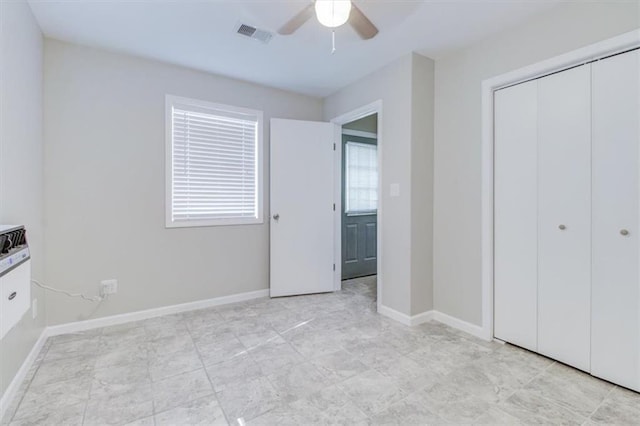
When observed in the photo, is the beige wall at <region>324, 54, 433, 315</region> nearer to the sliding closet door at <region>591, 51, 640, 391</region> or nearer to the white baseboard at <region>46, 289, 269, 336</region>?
the sliding closet door at <region>591, 51, 640, 391</region>

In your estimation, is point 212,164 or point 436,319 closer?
point 436,319

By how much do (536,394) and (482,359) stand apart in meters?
0.42

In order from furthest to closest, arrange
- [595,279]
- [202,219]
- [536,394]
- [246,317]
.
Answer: [202,219], [246,317], [595,279], [536,394]

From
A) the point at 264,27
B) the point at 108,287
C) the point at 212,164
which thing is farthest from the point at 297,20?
the point at 108,287

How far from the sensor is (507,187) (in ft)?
7.97

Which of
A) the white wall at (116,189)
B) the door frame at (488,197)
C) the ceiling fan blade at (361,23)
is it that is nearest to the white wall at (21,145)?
the white wall at (116,189)

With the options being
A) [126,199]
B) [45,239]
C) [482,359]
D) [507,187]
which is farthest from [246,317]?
[507,187]

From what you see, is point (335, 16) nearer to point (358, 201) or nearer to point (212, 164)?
point (212, 164)

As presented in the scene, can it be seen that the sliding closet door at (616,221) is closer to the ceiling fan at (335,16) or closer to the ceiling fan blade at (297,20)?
the ceiling fan at (335,16)

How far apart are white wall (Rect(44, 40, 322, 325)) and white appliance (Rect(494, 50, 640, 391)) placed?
2760mm

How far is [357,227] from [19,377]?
3771mm

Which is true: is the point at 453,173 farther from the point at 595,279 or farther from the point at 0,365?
the point at 0,365

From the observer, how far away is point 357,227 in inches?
184

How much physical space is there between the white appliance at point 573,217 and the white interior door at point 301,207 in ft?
6.28
